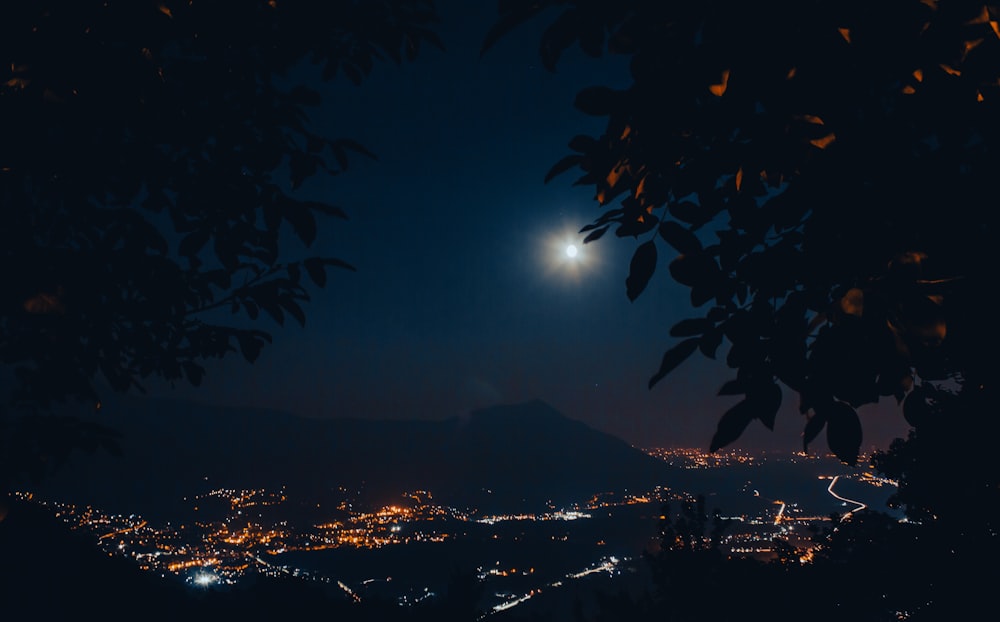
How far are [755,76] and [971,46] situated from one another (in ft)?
2.97

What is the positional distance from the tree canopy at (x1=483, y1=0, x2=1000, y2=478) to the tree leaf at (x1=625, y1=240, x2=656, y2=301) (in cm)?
15

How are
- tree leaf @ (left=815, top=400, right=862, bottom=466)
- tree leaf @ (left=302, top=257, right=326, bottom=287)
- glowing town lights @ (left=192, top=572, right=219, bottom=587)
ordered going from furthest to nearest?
glowing town lights @ (left=192, top=572, right=219, bottom=587) → tree leaf @ (left=302, top=257, right=326, bottom=287) → tree leaf @ (left=815, top=400, right=862, bottom=466)

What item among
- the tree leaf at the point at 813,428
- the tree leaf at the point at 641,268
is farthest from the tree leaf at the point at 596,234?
the tree leaf at the point at 813,428

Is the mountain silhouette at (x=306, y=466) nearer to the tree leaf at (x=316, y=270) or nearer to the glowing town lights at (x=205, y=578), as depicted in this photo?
the glowing town lights at (x=205, y=578)

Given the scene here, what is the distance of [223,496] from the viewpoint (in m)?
114

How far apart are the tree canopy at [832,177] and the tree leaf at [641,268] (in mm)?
150

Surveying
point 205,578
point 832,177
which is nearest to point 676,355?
point 832,177

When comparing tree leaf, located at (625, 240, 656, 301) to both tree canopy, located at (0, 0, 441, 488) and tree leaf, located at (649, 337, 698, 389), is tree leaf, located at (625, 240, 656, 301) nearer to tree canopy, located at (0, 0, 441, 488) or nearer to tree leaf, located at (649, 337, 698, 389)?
tree leaf, located at (649, 337, 698, 389)

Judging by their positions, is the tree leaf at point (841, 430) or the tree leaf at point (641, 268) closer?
the tree leaf at point (841, 430)

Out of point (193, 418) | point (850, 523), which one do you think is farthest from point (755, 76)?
point (193, 418)

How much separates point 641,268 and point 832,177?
2.68ft

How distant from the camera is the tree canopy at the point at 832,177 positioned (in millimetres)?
1879

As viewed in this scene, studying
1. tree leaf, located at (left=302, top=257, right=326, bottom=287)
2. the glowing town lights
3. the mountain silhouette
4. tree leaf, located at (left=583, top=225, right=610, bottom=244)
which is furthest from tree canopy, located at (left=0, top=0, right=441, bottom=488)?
the mountain silhouette

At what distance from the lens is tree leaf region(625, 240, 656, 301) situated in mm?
2355
